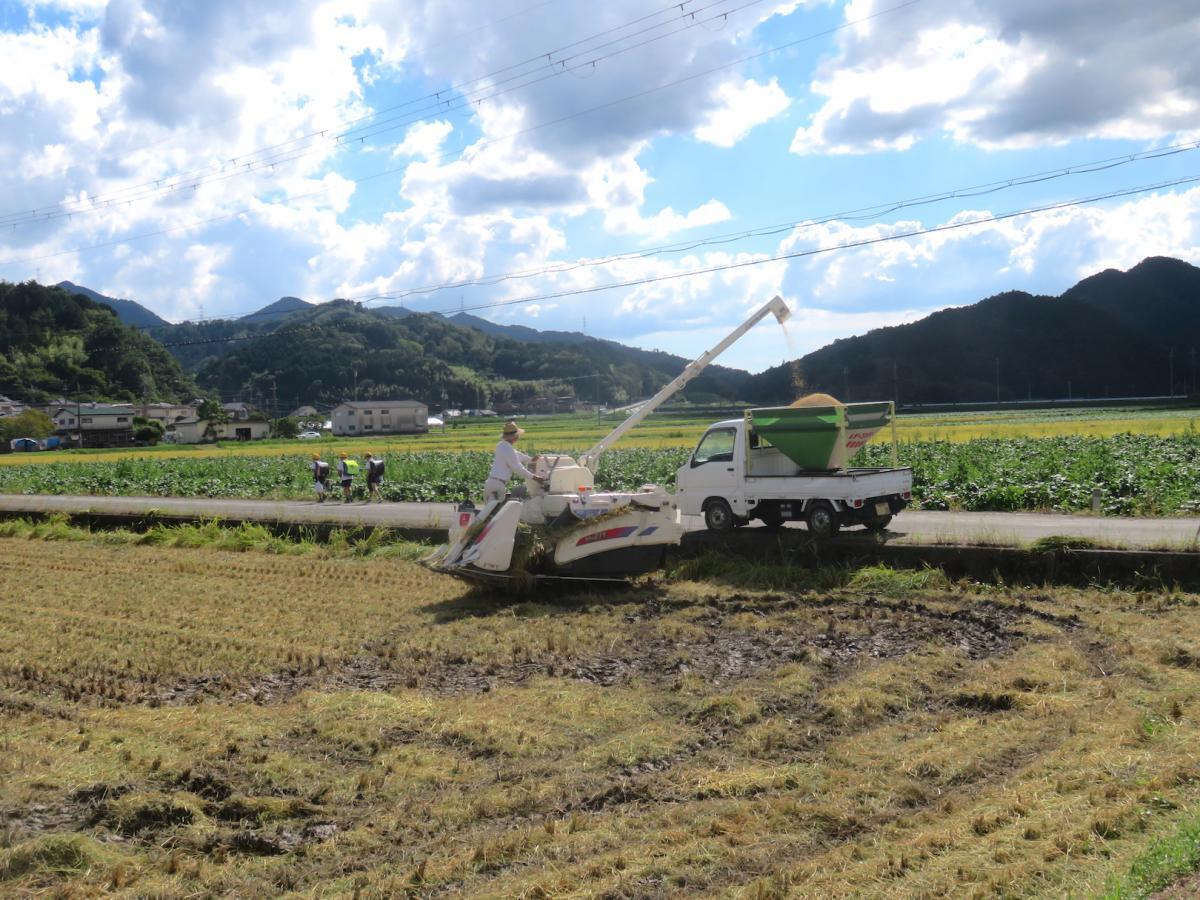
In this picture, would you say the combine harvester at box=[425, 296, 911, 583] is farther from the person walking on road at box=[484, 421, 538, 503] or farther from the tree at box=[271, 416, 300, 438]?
the tree at box=[271, 416, 300, 438]

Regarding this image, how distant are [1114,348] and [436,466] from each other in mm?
67625

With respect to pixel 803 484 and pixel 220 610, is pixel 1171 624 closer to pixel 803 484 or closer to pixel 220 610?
pixel 803 484

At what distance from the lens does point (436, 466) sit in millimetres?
36438

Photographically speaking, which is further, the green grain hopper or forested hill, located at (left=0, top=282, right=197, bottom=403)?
forested hill, located at (left=0, top=282, right=197, bottom=403)

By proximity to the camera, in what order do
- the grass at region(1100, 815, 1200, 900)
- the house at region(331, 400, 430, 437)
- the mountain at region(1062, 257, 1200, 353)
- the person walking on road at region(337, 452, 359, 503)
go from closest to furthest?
the grass at region(1100, 815, 1200, 900) < the person walking on road at region(337, 452, 359, 503) < the house at region(331, 400, 430, 437) < the mountain at region(1062, 257, 1200, 353)

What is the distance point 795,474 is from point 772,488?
1.63ft

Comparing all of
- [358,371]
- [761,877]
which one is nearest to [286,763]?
[761,877]

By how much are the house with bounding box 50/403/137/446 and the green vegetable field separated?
52.8 m

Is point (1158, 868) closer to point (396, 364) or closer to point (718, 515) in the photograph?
point (718, 515)

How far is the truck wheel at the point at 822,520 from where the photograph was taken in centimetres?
1509

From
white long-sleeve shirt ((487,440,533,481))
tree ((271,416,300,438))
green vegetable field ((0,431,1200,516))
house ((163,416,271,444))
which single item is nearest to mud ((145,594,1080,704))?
white long-sleeve shirt ((487,440,533,481))

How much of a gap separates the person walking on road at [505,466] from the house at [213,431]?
89855 mm

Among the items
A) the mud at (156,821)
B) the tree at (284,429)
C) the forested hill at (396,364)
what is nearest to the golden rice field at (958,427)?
the mud at (156,821)

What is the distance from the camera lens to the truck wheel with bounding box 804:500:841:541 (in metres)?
15.1
